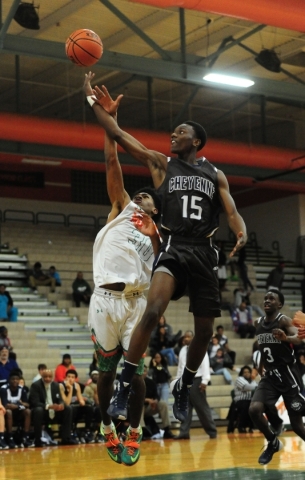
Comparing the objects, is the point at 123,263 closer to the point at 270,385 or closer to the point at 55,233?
the point at 270,385

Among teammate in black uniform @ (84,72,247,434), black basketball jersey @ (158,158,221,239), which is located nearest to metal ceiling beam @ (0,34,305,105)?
teammate in black uniform @ (84,72,247,434)

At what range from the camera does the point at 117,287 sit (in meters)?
7.78

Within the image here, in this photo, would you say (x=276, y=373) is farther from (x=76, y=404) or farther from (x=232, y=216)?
(x=76, y=404)

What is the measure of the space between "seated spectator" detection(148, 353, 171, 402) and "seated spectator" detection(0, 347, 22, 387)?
300cm

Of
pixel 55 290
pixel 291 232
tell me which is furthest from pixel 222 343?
pixel 291 232

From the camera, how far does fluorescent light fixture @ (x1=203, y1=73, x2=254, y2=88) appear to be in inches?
728

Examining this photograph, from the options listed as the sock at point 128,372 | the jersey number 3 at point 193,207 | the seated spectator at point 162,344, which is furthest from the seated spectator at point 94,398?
the jersey number 3 at point 193,207

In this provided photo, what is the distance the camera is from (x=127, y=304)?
7809 mm

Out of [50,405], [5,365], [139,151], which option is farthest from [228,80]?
[139,151]

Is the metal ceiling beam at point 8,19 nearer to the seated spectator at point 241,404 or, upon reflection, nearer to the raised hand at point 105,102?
the raised hand at point 105,102

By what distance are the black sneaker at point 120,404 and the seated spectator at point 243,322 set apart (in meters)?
17.9

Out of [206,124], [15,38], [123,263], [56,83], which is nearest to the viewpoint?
[123,263]

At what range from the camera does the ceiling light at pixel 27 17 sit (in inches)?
721

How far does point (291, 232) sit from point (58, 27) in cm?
1449
